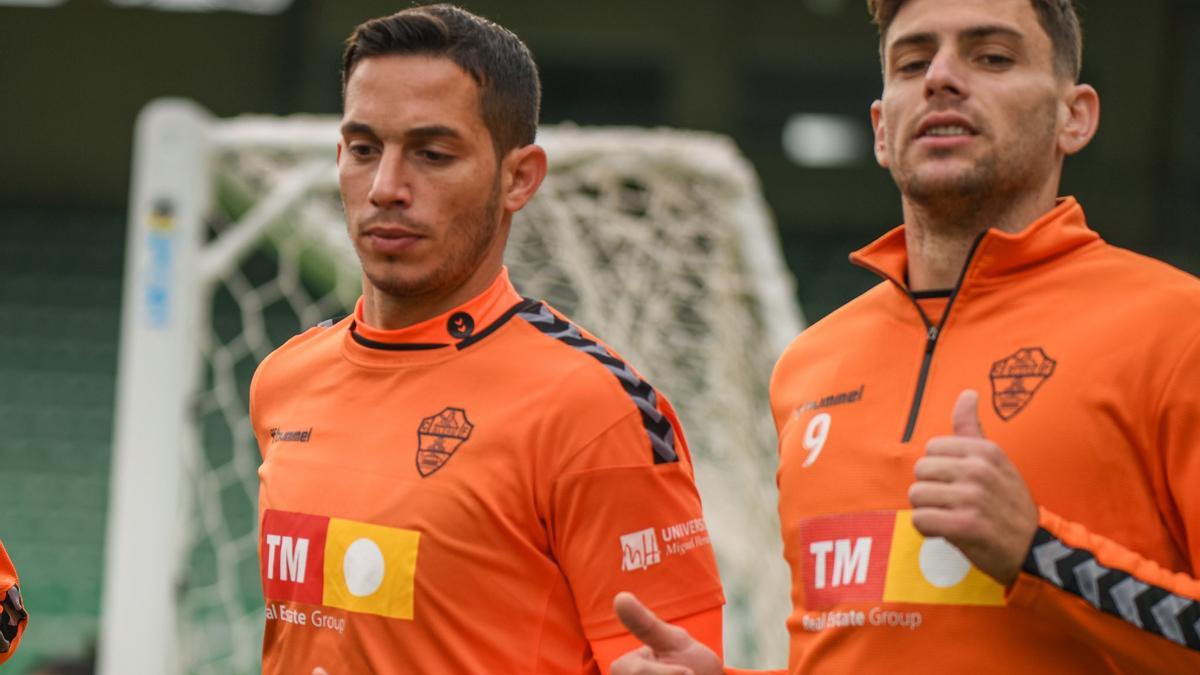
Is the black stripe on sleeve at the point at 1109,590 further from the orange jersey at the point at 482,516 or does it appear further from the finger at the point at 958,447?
the orange jersey at the point at 482,516

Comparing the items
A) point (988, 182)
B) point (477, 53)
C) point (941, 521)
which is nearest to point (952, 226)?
point (988, 182)

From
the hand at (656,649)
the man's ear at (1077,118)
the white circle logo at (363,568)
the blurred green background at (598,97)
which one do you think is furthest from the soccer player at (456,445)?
the blurred green background at (598,97)

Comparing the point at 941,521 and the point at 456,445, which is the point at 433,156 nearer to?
the point at 456,445

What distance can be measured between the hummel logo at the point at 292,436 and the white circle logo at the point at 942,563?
96 centimetres

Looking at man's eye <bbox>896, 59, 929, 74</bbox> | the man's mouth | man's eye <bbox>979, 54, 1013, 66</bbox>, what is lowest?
the man's mouth

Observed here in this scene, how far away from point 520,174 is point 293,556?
671 millimetres

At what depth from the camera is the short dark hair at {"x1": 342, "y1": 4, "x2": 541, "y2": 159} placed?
94.7 inches

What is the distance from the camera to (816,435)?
2158 millimetres

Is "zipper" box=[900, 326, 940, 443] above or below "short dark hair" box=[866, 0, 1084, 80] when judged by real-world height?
below

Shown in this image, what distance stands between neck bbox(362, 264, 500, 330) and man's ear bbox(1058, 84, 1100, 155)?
2.82ft

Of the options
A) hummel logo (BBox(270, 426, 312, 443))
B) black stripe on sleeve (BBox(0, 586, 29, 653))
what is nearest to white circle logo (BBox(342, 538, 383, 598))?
hummel logo (BBox(270, 426, 312, 443))

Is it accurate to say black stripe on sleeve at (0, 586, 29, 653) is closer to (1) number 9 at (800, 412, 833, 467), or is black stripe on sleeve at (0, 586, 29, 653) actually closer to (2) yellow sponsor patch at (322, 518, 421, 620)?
(2) yellow sponsor patch at (322, 518, 421, 620)

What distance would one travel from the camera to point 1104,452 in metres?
1.87

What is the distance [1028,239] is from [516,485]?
76cm
